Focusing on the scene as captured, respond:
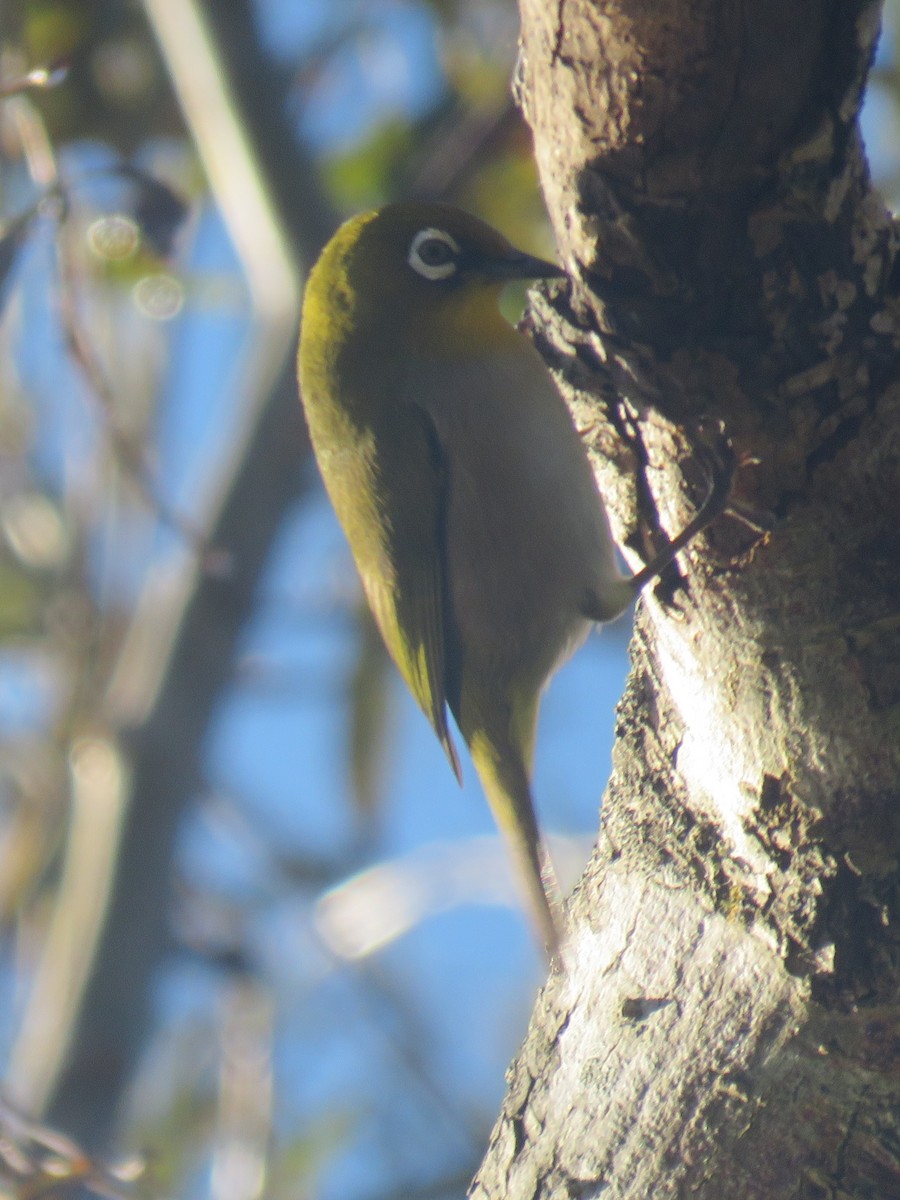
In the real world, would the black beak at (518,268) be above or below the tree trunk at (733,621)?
above

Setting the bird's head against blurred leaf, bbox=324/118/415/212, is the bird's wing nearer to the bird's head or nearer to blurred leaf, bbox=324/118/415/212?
the bird's head

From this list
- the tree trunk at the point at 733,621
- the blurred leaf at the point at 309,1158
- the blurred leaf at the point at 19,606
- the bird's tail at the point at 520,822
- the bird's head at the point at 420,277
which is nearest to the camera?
the tree trunk at the point at 733,621

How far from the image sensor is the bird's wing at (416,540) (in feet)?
12.0

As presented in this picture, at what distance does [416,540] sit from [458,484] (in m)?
0.19

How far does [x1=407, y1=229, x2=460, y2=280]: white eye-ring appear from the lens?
Answer: 3725 millimetres

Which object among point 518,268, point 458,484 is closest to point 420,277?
point 518,268

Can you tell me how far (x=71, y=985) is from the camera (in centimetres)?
540

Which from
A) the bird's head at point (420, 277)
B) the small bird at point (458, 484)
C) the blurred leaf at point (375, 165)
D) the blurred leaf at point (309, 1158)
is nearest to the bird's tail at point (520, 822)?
the small bird at point (458, 484)

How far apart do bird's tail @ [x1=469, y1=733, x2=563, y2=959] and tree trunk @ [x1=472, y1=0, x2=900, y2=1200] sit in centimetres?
50

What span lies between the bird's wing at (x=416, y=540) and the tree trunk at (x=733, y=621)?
102 centimetres

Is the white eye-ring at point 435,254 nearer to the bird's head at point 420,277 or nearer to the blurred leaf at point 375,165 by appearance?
the bird's head at point 420,277

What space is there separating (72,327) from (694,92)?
2536 millimetres

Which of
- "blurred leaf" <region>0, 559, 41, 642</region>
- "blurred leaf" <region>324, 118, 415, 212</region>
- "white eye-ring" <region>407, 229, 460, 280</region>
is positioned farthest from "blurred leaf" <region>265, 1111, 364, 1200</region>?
"white eye-ring" <region>407, 229, 460, 280</region>

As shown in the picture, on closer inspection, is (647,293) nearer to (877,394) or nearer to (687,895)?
(877,394)
